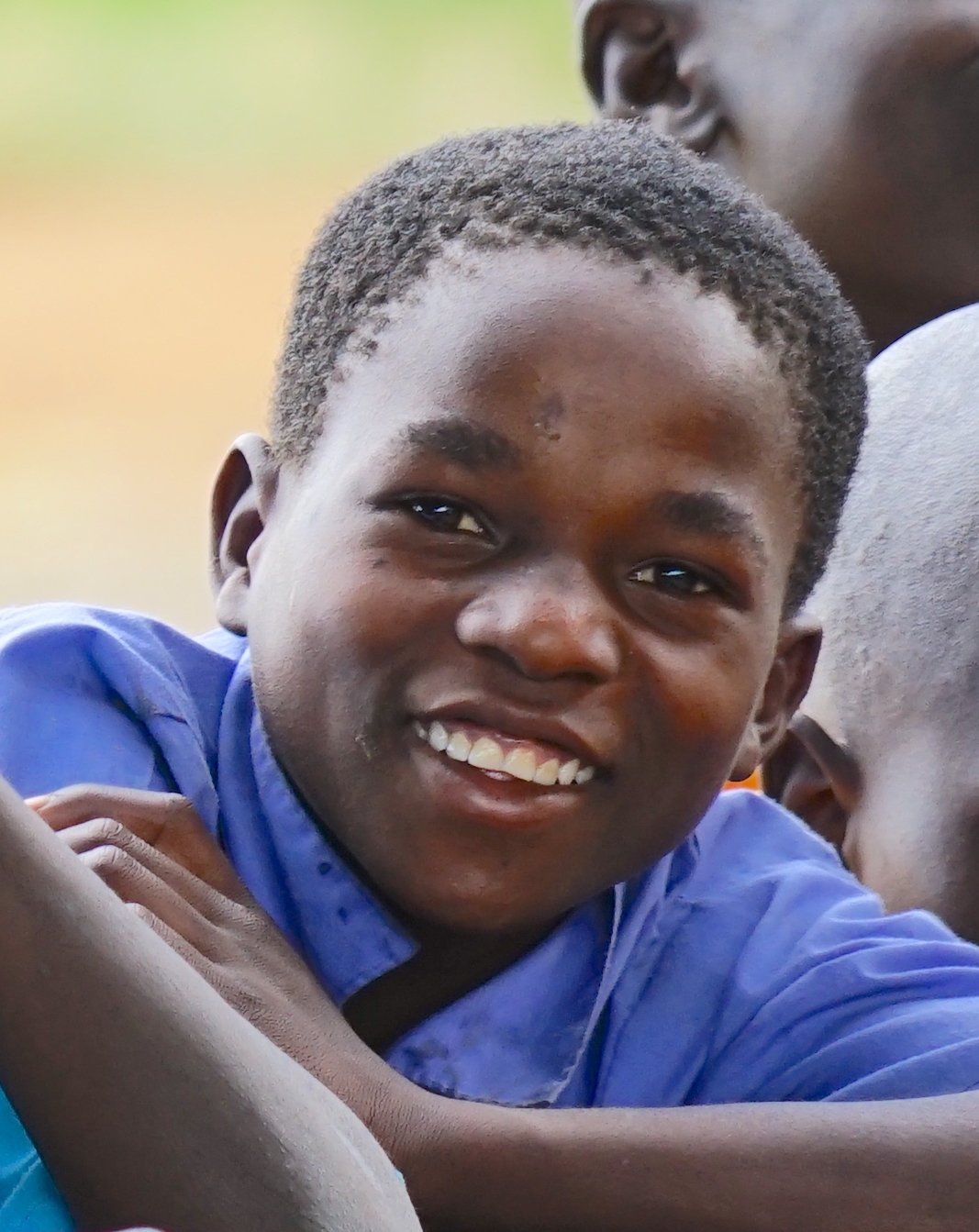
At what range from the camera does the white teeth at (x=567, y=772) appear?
1411 millimetres

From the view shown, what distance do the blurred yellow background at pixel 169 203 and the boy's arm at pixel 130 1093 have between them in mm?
4361

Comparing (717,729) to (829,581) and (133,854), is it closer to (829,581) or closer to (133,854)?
(133,854)

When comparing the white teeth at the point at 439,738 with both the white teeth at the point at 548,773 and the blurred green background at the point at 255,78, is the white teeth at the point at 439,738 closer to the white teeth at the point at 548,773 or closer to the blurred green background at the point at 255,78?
the white teeth at the point at 548,773

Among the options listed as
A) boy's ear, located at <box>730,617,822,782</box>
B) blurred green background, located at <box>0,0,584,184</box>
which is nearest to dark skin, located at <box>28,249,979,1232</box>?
boy's ear, located at <box>730,617,822,782</box>

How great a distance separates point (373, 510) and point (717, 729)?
272 mm

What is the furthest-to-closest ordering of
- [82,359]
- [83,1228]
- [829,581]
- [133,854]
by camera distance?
[82,359]
[829,581]
[133,854]
[83,1228]

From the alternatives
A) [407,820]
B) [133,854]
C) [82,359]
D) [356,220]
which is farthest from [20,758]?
[82,359]

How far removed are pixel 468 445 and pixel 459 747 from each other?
0.19m

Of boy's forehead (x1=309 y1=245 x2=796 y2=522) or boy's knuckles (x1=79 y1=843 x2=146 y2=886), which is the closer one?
boy's knuckles (x1=79 y1=843 x2=146 y2=886)

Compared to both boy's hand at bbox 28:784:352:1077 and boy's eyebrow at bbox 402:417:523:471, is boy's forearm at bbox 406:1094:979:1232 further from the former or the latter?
boy's eyebrow at bbox 402:417:523:471

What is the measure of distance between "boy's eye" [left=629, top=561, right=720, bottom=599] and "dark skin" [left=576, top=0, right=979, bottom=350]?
976 millimetres

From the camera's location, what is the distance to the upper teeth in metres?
1.38

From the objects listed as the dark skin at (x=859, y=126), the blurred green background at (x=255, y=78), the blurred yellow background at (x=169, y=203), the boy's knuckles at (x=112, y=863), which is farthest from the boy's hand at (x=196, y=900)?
the blurred green background at (x=255, y=78)

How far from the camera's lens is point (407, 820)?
55.4 inches
